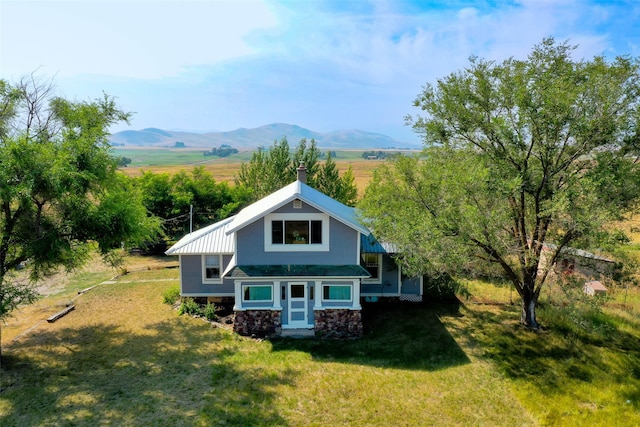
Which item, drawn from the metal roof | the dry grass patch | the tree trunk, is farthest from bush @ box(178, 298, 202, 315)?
the tree trunk

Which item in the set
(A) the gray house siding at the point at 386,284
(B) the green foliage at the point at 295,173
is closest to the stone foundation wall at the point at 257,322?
(A) the gray house siding at the point at 386,284

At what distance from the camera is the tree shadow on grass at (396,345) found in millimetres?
15015

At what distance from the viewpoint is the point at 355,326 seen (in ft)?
56.9

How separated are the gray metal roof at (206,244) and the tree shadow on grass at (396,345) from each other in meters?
5.99

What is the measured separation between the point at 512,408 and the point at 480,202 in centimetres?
758

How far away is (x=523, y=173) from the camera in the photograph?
53.5 ft

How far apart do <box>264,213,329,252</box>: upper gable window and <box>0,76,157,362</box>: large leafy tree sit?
6.15 m

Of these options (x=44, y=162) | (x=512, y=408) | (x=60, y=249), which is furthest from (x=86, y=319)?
(x=512, y=408)

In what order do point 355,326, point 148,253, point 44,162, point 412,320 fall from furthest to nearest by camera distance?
point 148,253 < point 412,320 < point 355,326 < point 44,162

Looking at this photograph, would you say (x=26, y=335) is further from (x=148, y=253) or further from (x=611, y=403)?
(x=611, y=403)

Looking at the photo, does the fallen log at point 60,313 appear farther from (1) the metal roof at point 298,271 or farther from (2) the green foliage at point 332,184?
(2) the green foliage at point 332,184

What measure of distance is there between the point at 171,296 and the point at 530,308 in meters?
17.6

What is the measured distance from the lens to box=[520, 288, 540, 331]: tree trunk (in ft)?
57.7

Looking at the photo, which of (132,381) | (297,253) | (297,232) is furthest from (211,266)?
(132,381)
